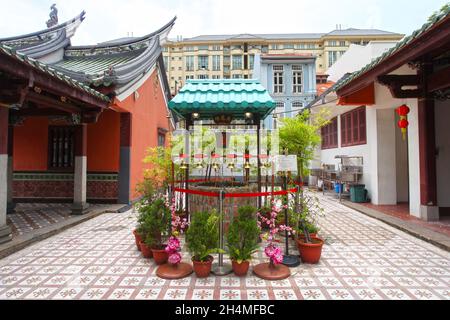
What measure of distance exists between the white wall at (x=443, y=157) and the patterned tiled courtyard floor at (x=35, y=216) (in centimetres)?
983

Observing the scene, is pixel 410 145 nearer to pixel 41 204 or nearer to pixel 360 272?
pixel 360 272

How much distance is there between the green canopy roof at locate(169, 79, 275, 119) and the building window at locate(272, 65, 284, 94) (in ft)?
52.5

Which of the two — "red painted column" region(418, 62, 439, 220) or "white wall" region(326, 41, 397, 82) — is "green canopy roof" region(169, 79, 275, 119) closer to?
"red painted column" region(418, 62, 439, 220)

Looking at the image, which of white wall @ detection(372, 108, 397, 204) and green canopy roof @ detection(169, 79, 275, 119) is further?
white wall @ detection(372, 108, 397, 204)

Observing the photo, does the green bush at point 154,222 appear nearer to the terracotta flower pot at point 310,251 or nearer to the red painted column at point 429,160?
the terracotta flower pot at point 310,251

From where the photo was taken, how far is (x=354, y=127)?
10.6 meters

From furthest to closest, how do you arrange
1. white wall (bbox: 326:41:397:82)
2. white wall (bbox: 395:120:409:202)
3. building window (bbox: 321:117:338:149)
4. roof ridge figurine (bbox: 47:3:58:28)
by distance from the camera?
building window (bbox: 321:117:338:149)
roof ridge figurine (bbox: 47:3:58:28)
white wall (bbox: 326:41:397:82)
white wall (bbox: 395:120:409:202)

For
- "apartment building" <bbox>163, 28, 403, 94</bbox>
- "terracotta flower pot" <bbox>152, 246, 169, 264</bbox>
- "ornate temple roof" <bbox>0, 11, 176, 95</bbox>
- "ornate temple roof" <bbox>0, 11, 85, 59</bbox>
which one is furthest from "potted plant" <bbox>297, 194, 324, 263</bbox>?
"apartment building" <bbox>163, 28, 403, 94</bbox>

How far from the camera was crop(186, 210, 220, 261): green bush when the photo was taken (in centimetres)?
359

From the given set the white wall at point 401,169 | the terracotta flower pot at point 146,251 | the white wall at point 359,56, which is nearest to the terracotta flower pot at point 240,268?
the terracotta flower pot at point 146,251

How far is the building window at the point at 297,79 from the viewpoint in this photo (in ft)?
67.1

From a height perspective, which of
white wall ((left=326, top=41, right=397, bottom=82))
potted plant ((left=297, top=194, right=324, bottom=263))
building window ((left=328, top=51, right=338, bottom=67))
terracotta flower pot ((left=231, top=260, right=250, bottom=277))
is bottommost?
terracotta flower pot ((left=231, top=260, right=250, bottom=277))

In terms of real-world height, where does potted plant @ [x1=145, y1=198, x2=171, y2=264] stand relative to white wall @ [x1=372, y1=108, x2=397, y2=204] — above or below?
below
